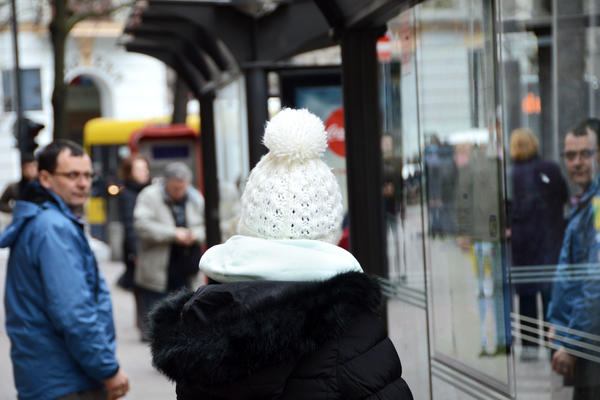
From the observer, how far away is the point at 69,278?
3611 millimetres

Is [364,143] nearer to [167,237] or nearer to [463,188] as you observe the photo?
[463,188]

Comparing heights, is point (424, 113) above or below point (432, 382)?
above

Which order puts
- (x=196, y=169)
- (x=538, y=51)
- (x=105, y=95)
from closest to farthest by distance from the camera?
(x=538, y=51), (x=196, y=169), (x=105, y=95)

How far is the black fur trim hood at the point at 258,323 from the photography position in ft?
6.38

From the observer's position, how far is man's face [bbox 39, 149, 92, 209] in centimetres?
396

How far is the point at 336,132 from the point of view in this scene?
7.82 metres

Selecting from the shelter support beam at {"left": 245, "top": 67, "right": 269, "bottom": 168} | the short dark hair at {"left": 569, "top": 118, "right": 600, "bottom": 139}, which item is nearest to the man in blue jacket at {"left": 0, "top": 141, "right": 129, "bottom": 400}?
the short dark hair at {"left": 569, "top": 118, "right": 600, "bottom": 139}

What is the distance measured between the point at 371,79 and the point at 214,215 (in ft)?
14.4

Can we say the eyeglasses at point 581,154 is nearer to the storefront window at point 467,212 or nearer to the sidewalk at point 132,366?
the storefront window at point 467,212

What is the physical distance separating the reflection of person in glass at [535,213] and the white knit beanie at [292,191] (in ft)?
16.8

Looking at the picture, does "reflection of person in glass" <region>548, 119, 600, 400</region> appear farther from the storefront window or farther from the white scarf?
the white scarf

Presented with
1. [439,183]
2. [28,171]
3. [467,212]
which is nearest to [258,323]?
[467,212]

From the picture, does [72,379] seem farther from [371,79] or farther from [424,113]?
[371,79]

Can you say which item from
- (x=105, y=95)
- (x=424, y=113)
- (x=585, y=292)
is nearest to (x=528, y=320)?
(x=585, y=292)
